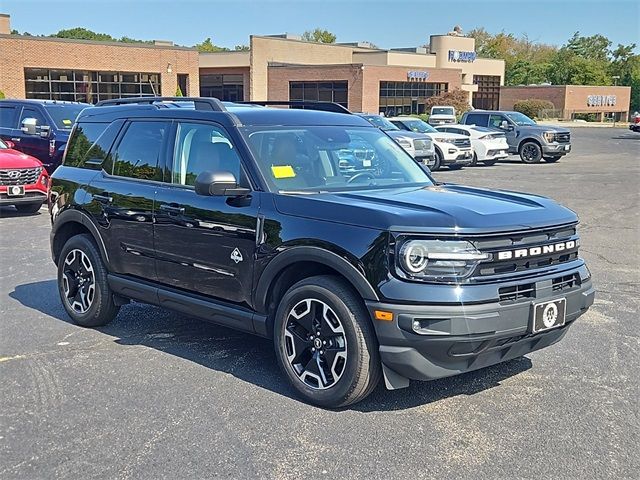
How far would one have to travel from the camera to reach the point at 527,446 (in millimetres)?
4160

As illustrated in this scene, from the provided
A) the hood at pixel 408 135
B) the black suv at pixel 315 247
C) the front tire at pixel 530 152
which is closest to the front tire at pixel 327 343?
the black suv at pixel 315 247

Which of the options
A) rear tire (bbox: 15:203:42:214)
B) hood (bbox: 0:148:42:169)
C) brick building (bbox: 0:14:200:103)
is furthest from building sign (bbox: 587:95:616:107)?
Result: hood (bbox: 0:148:42:169)

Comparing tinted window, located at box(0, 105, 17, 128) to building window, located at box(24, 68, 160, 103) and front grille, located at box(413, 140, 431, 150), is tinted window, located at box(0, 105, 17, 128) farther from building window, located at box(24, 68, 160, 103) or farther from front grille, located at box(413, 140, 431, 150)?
building window, located at box(24, 68, 160, 103)

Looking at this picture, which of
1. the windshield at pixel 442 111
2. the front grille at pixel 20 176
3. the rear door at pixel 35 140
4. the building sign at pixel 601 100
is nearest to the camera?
the front grille at pixel 20 176

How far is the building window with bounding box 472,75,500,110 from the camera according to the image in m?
84.8

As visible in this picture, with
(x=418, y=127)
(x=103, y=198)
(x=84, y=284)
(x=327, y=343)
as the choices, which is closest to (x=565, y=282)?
(x=327, y=343)

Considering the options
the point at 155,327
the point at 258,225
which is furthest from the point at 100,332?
the point at 258,225

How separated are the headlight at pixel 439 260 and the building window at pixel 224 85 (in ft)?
203

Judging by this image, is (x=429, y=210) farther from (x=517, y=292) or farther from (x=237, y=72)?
(x=237, y=72)

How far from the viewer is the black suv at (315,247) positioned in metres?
4.30

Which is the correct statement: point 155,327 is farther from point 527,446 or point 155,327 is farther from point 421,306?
point 527,446

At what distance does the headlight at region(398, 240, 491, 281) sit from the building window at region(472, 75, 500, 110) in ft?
273

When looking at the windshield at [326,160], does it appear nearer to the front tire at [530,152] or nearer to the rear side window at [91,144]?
the rear side window at [91,144]

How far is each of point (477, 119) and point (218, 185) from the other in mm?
25031
